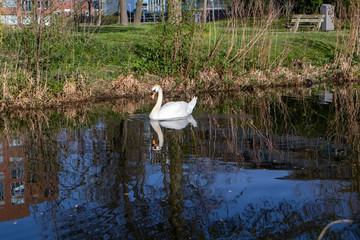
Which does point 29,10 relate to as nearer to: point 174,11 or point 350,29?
point 174,11

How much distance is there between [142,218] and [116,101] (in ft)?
36.1

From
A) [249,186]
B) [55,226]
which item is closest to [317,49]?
[249,186]

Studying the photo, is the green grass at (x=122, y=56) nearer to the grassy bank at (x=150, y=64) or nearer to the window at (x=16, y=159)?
the grassy bank at (x=150, y=64)

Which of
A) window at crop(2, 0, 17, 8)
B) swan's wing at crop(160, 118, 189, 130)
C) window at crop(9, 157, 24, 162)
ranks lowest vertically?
window at crop(9, 157, 24, 162)

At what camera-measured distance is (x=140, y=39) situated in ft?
84.9

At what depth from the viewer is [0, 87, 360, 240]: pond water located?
18.8 feet

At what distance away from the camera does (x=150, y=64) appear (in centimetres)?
1914

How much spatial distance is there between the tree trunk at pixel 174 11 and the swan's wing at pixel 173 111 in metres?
6.17

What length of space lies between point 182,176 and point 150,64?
471 inches

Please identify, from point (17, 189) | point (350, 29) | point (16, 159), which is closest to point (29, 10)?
point (16, 159)

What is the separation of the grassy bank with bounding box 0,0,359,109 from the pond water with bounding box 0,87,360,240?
256 cm

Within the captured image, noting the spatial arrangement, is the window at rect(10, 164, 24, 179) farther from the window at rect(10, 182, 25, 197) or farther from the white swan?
the white swan

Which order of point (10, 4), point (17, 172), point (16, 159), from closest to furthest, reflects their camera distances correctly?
point (17, 172), point (16, 159), point (10, 4)

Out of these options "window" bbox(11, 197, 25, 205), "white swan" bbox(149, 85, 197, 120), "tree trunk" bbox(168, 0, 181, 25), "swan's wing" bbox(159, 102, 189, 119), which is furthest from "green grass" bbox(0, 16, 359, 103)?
"window" bbox(11, 197, 25, 205)
